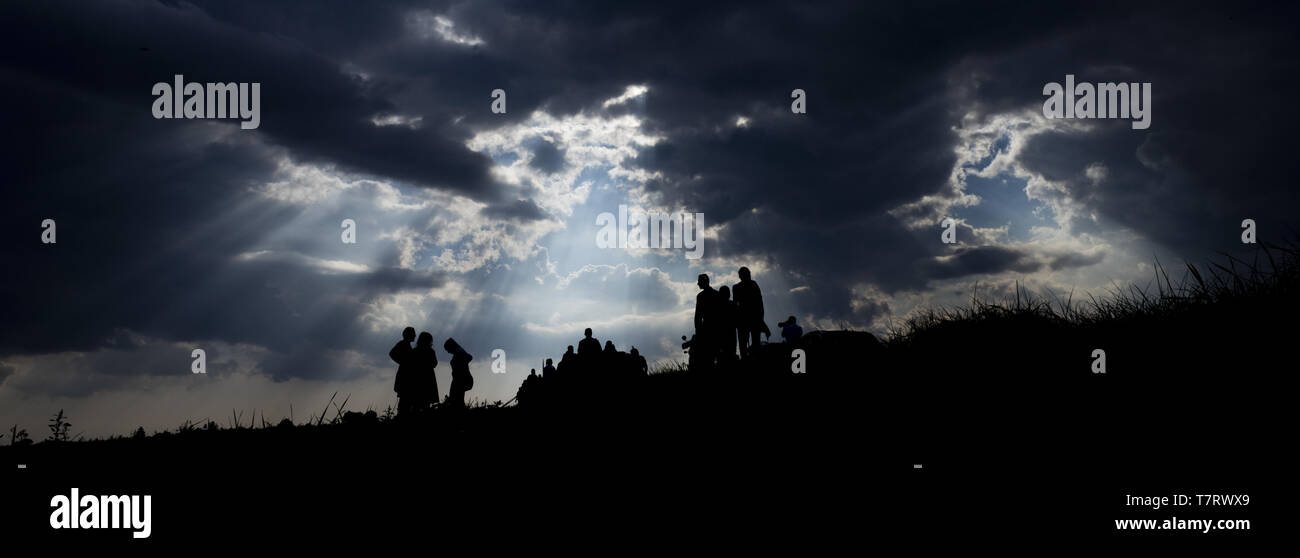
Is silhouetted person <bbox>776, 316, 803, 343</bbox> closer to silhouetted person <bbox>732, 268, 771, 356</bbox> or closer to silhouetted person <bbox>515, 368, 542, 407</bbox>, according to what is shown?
silhouetted person <bbox>732, 268, 771, 356</bbox>

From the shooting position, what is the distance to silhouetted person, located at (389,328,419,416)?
42.8ft

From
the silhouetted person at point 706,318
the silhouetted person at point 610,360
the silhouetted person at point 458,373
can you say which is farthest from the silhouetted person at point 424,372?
the silhouetted person at point 706,318

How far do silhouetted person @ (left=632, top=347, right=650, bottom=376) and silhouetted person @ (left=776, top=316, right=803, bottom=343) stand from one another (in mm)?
3971

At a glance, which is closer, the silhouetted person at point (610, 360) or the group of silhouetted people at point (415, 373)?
the group of silhouetted people at point (415, 373)

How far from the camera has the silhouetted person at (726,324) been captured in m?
14.3

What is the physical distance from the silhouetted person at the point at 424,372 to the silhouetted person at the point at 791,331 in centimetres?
914

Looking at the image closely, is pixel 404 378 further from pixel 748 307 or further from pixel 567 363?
pixel 748 307

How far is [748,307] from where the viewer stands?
14125 mm

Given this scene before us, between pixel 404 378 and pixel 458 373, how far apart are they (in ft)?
6.42
